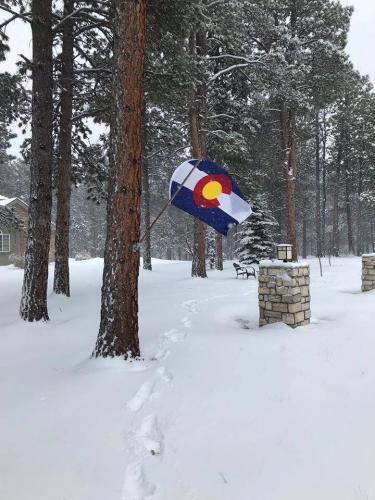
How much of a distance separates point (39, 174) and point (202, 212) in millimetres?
4657

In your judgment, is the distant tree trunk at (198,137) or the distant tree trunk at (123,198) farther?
the distant tree trunk at (198,137)

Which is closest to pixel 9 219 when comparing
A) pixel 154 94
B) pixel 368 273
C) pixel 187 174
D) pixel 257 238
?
pixel 154 94

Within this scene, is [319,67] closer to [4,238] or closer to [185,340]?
[185,340]

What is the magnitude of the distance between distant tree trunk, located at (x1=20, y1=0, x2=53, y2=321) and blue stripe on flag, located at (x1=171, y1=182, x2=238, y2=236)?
14.2ft

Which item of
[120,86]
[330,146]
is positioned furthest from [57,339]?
[330,146]

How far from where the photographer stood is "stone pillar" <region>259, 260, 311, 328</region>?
6.41 meters

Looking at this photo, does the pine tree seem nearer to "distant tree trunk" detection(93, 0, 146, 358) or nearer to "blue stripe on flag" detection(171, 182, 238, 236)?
"blue stripe on flag" detection(171, 182, 238, 236)

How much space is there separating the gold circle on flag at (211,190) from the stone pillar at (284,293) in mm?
1658

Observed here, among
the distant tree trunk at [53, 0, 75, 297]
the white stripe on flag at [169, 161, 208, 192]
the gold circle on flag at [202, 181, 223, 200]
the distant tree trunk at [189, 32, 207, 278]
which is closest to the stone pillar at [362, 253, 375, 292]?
the gold circle on flag at [202, 181, 223, 200]

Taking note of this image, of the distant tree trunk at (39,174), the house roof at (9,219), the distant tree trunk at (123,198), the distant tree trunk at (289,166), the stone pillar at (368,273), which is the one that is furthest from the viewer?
the distant tree trunk at (289,166)

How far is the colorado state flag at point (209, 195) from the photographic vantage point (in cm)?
570

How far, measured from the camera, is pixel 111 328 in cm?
535

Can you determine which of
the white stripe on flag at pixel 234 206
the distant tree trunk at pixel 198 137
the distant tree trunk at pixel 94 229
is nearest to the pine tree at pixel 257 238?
the distant tree trunk at pixel 198 137

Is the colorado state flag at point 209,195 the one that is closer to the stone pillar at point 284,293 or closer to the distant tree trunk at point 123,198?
the distant tree trunk at point 123,198
